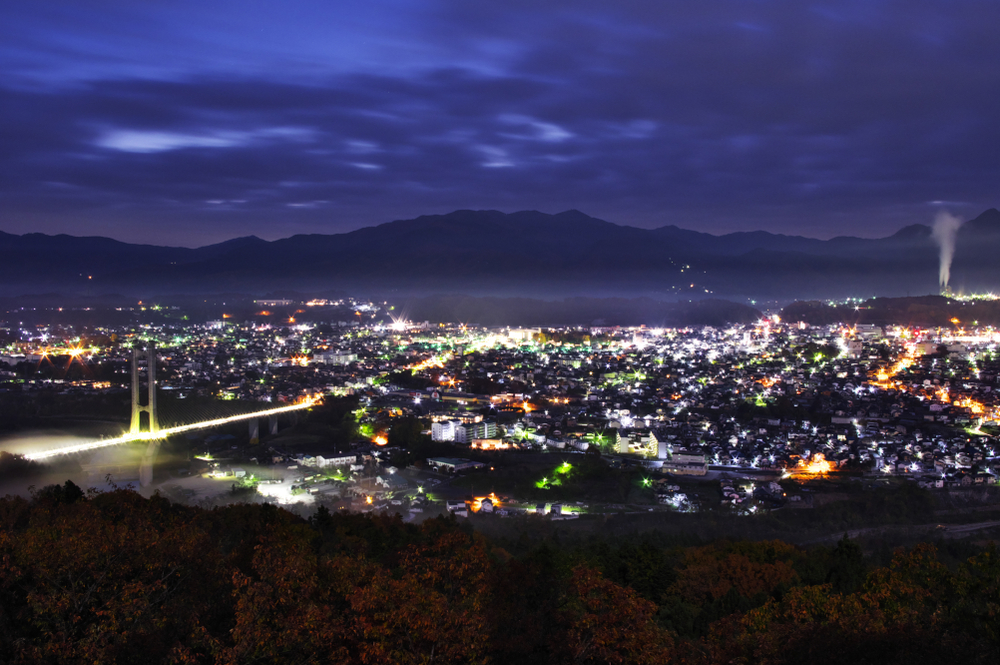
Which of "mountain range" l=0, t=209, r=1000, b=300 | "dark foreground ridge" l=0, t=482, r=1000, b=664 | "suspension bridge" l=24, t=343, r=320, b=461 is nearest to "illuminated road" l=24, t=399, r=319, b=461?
"suspension bridge" l=24, t=343, r=320, b=461

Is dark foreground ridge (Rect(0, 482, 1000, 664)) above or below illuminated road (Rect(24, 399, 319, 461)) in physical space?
above

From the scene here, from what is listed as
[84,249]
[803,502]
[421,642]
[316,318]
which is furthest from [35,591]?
[84,249]

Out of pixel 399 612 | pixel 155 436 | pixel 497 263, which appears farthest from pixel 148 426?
pixel 497 263

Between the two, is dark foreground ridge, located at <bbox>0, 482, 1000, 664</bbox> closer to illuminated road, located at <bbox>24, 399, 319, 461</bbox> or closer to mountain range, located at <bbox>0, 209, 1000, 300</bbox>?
illuminated road, located at <bbox>24, 399, 319, 461</bbox>

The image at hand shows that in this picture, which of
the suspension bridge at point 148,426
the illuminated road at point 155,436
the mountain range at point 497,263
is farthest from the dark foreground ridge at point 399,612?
the mountain range at point 497,263

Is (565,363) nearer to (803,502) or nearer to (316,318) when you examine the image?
(803,502)

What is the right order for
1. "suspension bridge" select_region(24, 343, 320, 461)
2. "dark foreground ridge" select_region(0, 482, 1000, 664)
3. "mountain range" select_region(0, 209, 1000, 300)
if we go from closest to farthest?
"dark foreground ridge" select_region(0, 482, 1000, 664), "suspension bridge" select_region(24, 343, 320, 461), "mountain range" select_region(0, 209, 1000, 300)

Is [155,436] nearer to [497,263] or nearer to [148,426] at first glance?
[148,426]
